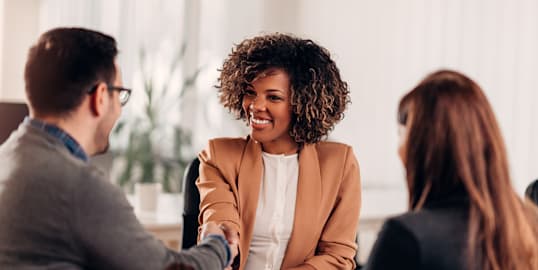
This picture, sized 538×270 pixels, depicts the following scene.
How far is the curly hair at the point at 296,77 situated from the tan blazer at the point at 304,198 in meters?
0.09

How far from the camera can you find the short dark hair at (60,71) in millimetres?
1771

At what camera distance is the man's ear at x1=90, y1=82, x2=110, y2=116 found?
1808 mm

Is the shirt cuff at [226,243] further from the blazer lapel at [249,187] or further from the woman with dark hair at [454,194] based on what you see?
the woman with dark hair at [454,194]

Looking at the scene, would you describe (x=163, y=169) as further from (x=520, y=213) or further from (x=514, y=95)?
(x=520, y=213)

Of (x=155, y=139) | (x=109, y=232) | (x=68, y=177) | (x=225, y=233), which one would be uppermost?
(x=68, y=177)

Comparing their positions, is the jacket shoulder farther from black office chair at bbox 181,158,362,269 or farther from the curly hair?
black office chair at bbox 181,158,362,269

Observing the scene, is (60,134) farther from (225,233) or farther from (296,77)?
(296,77)

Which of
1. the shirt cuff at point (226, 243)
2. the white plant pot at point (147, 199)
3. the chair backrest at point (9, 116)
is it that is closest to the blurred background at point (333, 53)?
the white plant pot at point (147, 199)

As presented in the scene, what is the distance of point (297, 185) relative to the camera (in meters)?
2.46

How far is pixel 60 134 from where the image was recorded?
1771 millimetres

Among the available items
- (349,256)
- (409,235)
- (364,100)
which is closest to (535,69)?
(364,100)

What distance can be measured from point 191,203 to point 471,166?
1143mm

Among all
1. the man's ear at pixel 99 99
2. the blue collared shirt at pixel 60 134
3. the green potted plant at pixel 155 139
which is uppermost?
the man's ear at pixel 99 99

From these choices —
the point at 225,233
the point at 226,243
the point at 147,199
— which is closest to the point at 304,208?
the point at 225,233
